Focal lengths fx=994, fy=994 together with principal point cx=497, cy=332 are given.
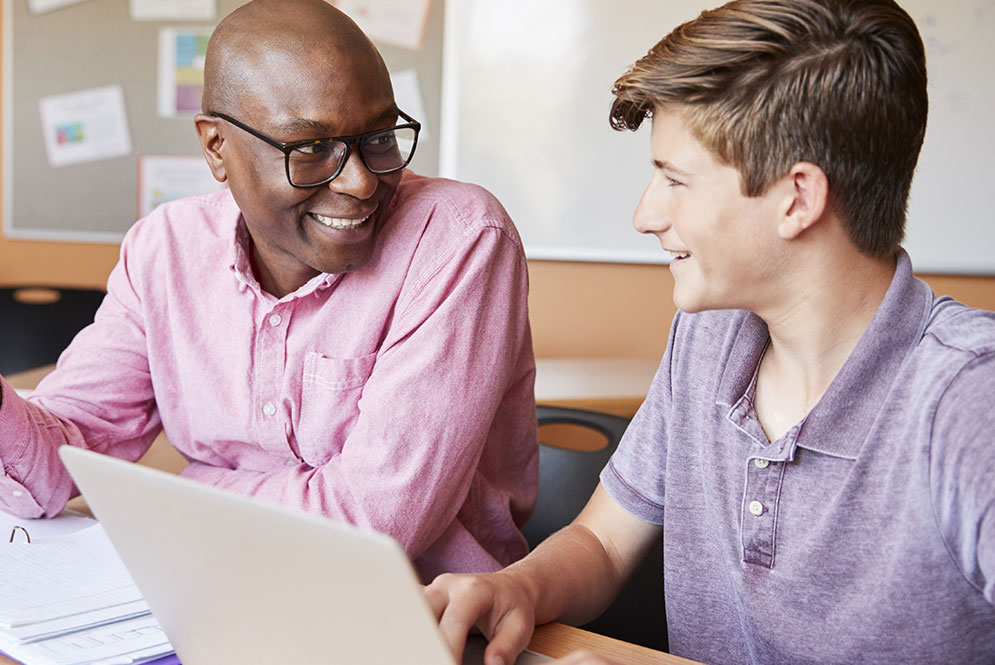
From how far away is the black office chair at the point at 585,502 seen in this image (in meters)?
1.33

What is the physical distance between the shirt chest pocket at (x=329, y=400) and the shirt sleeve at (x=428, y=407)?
0.10 feet

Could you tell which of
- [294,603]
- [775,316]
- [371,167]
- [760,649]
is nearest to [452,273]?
[371,167]

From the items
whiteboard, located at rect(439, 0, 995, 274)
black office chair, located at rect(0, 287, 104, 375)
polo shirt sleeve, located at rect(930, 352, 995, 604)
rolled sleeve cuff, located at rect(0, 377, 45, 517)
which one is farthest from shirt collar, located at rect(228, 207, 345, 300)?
whiteboard, located at rect(439, 0, 995, 274)

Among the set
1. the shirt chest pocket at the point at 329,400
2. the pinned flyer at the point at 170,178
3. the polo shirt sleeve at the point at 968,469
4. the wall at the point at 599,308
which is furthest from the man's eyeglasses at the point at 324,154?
the pinned flyer at the point at 170,178

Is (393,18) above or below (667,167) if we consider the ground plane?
above

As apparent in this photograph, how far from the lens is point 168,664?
2.73 ft

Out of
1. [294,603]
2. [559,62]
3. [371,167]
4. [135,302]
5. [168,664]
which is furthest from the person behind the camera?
[559,62]

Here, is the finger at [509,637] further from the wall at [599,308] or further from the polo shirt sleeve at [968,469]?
the wall at [599,308]

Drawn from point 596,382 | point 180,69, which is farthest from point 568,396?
point 180,69

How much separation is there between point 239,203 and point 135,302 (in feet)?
0.83

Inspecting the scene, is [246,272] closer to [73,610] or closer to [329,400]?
[329,400]

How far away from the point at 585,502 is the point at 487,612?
603 mm

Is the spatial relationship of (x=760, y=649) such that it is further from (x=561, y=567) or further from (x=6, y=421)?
(x=6, y=421)

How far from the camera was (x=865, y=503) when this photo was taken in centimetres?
87
